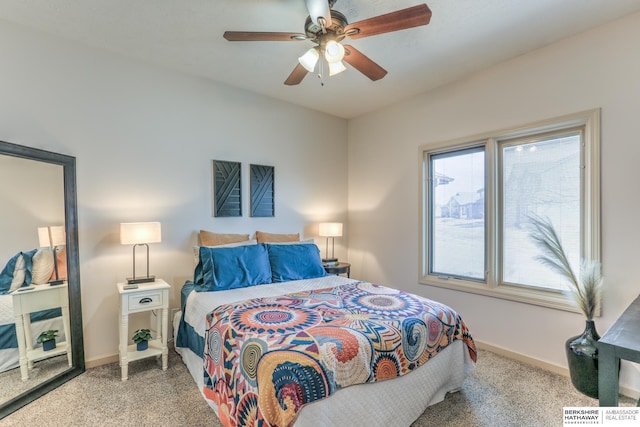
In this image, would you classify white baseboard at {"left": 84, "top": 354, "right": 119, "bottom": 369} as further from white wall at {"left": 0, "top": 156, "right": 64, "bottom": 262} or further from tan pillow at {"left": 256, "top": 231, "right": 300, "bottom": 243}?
tan pillow at {"left": 256, "top": 231, "right": 300, "bottom": 243}

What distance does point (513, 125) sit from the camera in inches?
115

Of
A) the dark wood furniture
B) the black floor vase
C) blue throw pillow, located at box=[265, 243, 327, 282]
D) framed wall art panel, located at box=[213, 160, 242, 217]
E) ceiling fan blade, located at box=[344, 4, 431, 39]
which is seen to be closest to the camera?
the dark wood furniture

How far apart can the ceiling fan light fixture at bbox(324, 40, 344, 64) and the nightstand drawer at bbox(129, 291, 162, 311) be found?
235 cm

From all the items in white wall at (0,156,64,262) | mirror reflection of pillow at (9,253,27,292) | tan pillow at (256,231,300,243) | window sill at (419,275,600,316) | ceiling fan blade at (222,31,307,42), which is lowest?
window sill at (419,275,600,316)

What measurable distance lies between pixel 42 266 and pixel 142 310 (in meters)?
0.79

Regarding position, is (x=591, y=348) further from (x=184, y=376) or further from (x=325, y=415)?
(x=184, y=376)

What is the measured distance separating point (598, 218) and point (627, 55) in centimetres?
124

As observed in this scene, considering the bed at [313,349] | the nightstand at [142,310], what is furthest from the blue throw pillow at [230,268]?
the nightstand at [142,310]

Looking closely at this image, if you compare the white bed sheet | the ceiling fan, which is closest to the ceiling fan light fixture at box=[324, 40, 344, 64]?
the ceiling fan

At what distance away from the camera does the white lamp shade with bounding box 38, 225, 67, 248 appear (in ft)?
7.73

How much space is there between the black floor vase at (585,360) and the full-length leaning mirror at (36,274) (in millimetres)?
3922

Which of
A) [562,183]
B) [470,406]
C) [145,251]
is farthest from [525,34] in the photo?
[145,251]

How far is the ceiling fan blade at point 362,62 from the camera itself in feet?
6.86

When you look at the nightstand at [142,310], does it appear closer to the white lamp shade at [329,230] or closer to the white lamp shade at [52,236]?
the white lamp shade at [52,236]
